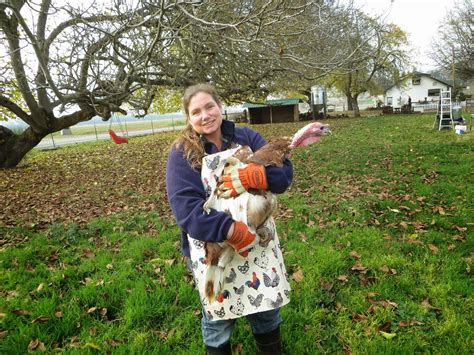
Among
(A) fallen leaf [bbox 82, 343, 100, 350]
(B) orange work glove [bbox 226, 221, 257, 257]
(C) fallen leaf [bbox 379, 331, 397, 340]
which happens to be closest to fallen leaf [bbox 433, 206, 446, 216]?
(C) fallen leaf [bbox 379, 331, 397, 340]

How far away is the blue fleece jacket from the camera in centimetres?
163

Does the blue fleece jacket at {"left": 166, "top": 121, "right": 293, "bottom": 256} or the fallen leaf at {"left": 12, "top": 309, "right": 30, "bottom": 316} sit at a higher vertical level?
the blue fleece jacket at {"left": 166, "top": 121, "right": 293, "bottom": 256}

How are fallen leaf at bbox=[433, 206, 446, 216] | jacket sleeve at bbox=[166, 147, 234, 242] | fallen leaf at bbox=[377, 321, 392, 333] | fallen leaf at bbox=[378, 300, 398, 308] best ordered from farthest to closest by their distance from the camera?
fallen leaf at bbox=[433, 206, 446, 216] < fallen leaf at bbox=[378, 300, 398, 308] < fallen leaf at bbox=[377, 321, 392, 333] < jacket sleeve at bbox=[166, 147, 234, 242]

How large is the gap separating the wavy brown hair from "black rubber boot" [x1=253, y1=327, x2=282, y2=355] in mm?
1253

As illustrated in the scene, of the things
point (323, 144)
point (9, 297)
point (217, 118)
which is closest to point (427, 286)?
point (217, 118)

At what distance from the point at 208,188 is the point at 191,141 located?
0.97 feet

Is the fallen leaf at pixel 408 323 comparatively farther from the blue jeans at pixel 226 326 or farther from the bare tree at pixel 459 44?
the bare tree at pixel 459 44

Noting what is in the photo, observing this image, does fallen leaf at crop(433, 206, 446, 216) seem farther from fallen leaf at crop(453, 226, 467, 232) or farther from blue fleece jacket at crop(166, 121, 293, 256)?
blue fleece jacket at crop(166, 121, 293, 256)

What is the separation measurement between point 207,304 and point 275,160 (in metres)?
0.95

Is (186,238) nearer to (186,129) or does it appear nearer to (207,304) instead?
(207,304)

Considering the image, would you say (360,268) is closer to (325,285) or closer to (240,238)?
(325,285)

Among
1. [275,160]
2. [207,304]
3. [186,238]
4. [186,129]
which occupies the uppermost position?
[186,129]

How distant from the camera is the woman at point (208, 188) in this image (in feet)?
5.42

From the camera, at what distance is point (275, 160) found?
1.73 m
